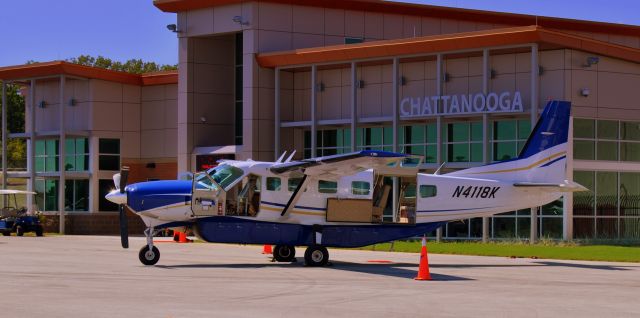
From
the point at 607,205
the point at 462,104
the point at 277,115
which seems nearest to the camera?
the point at 607,205

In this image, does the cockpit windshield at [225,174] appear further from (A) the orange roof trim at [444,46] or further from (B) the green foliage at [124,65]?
(B) the green foliage at [124,65]

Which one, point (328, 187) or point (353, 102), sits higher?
point (353, 102)

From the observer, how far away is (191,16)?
4819 cm

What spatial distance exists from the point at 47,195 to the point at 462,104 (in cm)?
2478

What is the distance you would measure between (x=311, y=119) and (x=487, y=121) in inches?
356

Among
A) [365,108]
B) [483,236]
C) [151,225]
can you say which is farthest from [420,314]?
[365,108]

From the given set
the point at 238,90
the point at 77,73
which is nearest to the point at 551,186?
the point at 238,90

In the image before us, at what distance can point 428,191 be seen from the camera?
26.5 m

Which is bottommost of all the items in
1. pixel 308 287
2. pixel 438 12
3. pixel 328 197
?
pixel 308 287

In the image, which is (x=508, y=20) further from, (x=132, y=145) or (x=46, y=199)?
(x=46, y=199)

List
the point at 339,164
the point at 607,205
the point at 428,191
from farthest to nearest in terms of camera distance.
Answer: the point at 607,205 → the point at 428,191 → the point at 339,164

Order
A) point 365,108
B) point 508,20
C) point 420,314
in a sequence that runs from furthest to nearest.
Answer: point 508,20 → point 365,108 → point 420,314

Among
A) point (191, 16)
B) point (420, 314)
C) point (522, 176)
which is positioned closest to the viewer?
point (420, 314)

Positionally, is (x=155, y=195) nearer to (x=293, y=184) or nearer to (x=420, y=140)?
(x=293, y=184)
